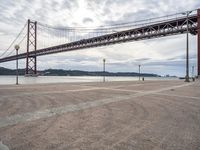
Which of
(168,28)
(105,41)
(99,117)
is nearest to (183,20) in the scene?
(168,28)

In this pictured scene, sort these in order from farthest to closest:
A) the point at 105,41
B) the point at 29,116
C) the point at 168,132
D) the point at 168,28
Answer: the point at 105,41 < the point at 168,28 < the point at 29,116 < the point at 168,132

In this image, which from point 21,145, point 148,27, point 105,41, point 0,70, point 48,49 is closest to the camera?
point 21,145

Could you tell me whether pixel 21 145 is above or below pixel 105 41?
below

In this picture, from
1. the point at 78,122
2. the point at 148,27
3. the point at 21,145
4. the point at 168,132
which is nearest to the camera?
the point at 21,145

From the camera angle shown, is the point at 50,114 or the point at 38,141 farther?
the point at 50,114

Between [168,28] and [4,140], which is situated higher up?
[168,28]

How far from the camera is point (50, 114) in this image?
231 inches

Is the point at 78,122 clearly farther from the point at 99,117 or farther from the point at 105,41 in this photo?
the point at 105,41

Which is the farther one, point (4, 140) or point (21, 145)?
point (4, 140)

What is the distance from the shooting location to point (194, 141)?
3.75 metres

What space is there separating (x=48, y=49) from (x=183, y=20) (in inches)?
1546

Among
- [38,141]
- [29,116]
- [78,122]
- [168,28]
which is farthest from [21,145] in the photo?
[168,28]

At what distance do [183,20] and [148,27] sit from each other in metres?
9.68

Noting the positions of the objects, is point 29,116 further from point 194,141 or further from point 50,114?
point 194,141
